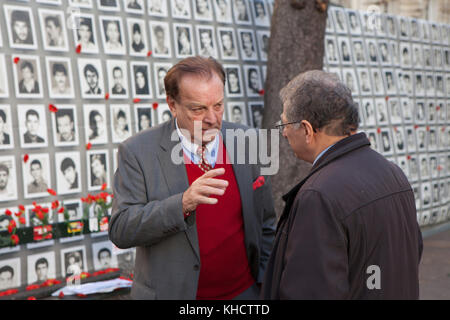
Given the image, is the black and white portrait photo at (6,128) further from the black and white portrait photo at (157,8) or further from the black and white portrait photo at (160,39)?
the black and white portrait photo at (157,8)

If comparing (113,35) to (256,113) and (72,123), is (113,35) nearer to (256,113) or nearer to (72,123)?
(72,123)

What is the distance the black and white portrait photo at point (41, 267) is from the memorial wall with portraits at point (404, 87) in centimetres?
409

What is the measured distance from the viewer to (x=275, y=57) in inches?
223

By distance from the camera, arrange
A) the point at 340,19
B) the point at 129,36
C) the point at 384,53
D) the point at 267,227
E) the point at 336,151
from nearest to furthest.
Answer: the point at 336,151 < the point at 267,227 < the point at 129,36 < the point at 340,19 < the point at 384,53

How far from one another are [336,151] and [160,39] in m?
3.56

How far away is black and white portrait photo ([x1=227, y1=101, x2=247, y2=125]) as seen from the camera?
5602 millimetres

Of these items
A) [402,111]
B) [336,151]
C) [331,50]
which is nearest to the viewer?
[336,151]

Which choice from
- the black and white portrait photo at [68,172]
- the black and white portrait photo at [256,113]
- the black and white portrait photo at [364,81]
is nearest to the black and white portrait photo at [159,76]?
the black and white portrait photo at [68,172]

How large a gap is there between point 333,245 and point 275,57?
4.17m

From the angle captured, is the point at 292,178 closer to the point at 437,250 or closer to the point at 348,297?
the point at 437,250

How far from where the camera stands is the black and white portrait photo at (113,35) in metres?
4.75

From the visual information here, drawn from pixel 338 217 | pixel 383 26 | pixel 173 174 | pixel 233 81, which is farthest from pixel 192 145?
pixel 383 26

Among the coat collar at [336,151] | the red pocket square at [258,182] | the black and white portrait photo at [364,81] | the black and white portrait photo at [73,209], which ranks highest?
the black and white portrait photo at [364,81]

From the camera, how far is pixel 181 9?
17.4 feet
